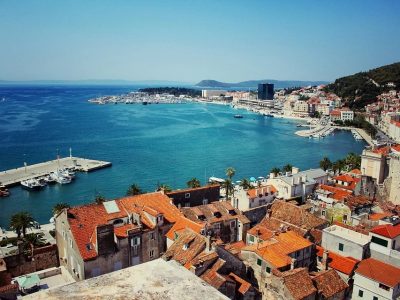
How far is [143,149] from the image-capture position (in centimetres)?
9262

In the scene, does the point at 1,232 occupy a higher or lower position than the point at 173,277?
lower

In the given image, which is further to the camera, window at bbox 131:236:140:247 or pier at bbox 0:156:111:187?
Result: pier at bbox 0:156:111:187

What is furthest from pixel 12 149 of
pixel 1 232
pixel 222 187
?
pixel 222 187

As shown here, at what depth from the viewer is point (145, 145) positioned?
98.0m

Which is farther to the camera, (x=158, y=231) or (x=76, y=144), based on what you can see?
(x=76, y=144)

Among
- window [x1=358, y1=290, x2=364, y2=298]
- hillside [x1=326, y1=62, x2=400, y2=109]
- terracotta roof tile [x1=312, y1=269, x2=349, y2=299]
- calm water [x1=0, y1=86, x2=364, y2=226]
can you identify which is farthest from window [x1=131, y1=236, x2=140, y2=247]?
hillside [x1=326, y1=62, x2=400, y2=109]

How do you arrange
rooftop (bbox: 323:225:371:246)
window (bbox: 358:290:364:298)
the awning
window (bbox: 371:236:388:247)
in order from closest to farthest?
window (bbox: 358:290:364:298) → the awning → window (bbox: 371:236:388:247) → rooftop (bbox: 323:225:371:246)

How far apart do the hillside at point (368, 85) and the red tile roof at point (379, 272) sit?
502 feet

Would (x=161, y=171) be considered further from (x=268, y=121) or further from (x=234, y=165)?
(x=268, y=121)

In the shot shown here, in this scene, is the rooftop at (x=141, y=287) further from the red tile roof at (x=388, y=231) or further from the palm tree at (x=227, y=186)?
the palm tree at (x=227, y=186)

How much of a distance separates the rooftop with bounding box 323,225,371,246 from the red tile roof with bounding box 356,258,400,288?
207 centimetres

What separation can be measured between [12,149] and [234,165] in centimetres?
5205

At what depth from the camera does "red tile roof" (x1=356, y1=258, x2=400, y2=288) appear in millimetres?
20141

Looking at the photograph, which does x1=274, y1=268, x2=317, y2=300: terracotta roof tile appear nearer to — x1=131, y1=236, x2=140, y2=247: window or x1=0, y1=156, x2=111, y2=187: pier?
x1=131, y1=236, x2=140, y2=247: window
